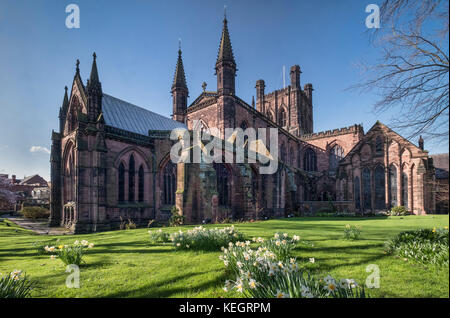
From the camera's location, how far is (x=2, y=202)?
89.5 ft

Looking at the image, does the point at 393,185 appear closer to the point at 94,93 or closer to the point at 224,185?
the point at 224,185

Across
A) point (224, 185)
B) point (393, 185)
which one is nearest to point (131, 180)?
point (224, 185)

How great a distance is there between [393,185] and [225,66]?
2653 cm

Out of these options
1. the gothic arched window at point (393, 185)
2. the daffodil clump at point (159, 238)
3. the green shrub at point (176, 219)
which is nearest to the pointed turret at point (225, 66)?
the green shrub at point (176, 219)

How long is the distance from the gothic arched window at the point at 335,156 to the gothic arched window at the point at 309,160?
3027 millimetres

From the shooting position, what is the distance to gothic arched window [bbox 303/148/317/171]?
41.8m

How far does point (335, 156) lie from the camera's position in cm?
3956

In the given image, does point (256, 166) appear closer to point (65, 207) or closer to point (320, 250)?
point (320, 250)

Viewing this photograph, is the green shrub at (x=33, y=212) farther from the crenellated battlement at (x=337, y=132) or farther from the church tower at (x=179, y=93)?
the crenellated battlement at (x=337, y=132)

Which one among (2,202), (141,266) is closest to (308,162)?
(141,266)

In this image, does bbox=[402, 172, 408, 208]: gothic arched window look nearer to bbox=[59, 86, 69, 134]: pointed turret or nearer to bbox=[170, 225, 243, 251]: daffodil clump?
bbox=[170, 225, 243, 251]: daffodil clump

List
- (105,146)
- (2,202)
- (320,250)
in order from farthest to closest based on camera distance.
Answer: (2,202), (105,146), (320,250)

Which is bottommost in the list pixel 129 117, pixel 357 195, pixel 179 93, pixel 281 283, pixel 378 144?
pixel 357 195
